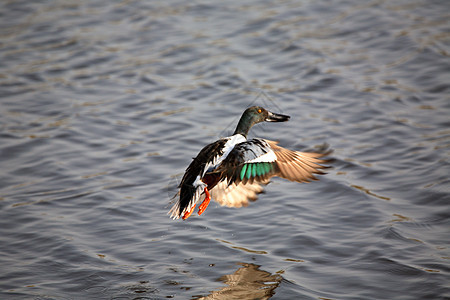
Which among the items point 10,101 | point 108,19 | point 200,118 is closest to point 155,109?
point 200,118

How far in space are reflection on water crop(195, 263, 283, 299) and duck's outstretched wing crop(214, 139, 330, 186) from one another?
2.47 feet

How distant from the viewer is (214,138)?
7.52m

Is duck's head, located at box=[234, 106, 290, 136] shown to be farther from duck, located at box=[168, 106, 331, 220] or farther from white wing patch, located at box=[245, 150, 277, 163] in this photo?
white wing patch, located at box=[245, 150, 277, 163]

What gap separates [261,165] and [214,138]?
226cm

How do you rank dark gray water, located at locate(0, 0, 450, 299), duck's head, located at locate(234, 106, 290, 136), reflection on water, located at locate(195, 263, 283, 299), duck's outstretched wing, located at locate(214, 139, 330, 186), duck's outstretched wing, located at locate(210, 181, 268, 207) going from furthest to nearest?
1. duck's outstretched wing, located at locate(210, 181, 268, 207)
2. duck's head, located at locate(234, 106, 290, 136)
3. duck's outstretched wing, located at locate(214, 139, 330, 186)
4. dark gray water, located at locate(0, 0, 450, 299)
5. reflection on water, located at locate(195, 263, 283, 299)

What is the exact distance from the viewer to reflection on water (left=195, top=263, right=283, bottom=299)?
15.9 feet

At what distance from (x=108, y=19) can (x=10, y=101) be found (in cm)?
324

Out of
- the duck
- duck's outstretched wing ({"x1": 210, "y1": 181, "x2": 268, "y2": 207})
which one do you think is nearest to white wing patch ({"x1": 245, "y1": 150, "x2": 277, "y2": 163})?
the duck

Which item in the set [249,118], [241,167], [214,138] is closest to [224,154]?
[241,167]

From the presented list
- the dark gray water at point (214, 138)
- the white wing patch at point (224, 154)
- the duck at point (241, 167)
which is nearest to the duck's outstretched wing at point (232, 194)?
the dark gray water at point (214, 138)

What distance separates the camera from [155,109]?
27.8 ft

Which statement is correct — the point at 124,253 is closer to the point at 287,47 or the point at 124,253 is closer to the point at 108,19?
the point at 287,47

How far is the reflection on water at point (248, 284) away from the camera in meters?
4.86

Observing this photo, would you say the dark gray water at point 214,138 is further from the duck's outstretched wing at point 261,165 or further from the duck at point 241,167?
the duck's outstretched wing at point 261,165
